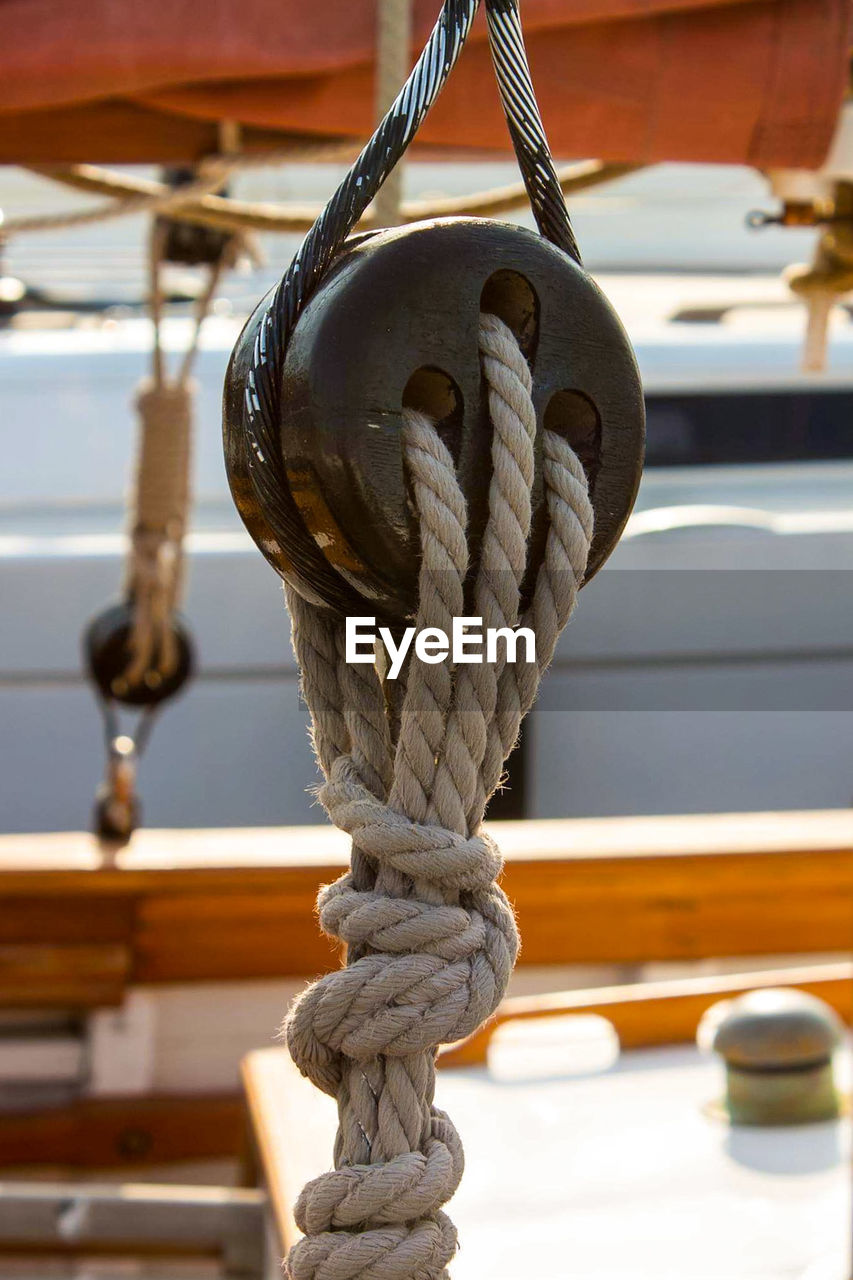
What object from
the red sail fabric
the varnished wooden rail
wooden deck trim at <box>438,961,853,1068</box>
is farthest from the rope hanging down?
the varnished wooden rail

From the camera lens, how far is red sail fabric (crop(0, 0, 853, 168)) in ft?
3.03

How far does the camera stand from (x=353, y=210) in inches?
15.8

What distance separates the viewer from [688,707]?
333cm

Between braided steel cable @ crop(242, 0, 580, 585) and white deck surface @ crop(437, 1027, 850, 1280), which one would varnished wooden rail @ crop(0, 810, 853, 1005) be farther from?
braided steel cable @ crop(242, 0, 580, 585)

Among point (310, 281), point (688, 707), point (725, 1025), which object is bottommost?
point (688, 707)

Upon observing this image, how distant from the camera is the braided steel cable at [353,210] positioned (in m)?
0.41

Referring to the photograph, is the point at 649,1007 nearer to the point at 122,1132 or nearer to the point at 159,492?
the point at 122,1132

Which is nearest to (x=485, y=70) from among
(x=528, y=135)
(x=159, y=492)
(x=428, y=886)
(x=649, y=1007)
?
(x=528, y=135)

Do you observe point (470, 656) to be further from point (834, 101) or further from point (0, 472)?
point (0, 472)

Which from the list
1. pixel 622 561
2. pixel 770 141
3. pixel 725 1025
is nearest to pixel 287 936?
pixel 725 1025

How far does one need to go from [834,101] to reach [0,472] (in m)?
2.62

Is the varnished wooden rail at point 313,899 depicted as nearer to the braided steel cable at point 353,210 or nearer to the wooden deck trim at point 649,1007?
the wooden deck trim at point 649,1007

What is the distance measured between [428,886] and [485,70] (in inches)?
28.3

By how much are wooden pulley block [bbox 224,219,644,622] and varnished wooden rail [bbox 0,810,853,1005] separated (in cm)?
125
